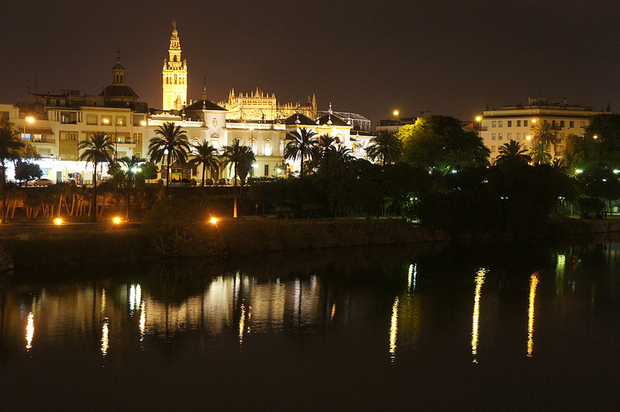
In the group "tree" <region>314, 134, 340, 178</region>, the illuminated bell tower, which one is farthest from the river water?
the illuminated bell tower

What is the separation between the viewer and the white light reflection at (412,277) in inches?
1630

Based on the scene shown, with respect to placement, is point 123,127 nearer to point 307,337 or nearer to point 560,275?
point 560,275

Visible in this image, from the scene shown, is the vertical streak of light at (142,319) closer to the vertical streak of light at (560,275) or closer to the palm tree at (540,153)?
the vertical streak of light at (560,275)

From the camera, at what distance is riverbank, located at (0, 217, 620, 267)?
1677 inches

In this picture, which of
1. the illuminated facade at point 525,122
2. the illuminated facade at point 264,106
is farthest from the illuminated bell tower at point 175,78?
the illuminated facade at point 525,122

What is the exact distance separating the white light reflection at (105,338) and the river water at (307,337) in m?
0.07

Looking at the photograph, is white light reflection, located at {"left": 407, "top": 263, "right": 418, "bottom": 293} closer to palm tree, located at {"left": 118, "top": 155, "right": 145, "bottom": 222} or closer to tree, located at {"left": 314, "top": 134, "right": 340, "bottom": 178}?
tree, located at {"left": 314, "top": 134, "right": 340, "bottom": 178}

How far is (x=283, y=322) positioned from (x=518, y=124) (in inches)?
3099

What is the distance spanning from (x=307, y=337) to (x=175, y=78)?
120125 millimetres

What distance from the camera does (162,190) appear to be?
58.8 metres

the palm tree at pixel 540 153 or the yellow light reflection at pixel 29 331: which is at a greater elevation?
the palm tree at pixel 540 153

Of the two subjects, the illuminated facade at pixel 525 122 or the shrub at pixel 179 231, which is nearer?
the shrub at pixel 179 231

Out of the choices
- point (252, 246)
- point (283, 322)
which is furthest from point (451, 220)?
point (283, 322)

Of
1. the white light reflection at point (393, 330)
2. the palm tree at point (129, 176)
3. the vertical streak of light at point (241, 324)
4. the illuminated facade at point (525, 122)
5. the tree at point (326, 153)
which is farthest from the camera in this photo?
the illuminated facade at point (525, 122)
